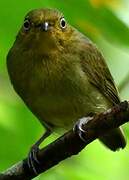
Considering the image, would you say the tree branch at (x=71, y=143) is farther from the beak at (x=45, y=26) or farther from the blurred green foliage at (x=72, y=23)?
the beak at (x=45, y=26)

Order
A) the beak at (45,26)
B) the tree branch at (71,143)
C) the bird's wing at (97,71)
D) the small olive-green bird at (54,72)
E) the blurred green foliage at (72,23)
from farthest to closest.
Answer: the bird's wing at (97,71), the small olive-green bird at (54,72), the beak at (45,26), the blurred green foliage at (72,23), the tree branch at (71,143)

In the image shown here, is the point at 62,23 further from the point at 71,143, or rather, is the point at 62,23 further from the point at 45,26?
the point at 71,143

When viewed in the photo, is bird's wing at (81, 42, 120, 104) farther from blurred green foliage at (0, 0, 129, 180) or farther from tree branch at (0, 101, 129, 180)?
tree branch at (0, 101, 129, 180)

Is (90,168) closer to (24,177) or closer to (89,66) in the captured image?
(24,177)

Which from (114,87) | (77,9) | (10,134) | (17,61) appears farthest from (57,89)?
(77,9)

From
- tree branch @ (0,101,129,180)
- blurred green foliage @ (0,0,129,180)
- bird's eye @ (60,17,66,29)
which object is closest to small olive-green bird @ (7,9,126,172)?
bird's eye @ (60,17,66,29)

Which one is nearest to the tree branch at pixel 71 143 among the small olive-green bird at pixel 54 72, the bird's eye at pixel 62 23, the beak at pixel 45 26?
the small olive-green bird at pixel 54 72
